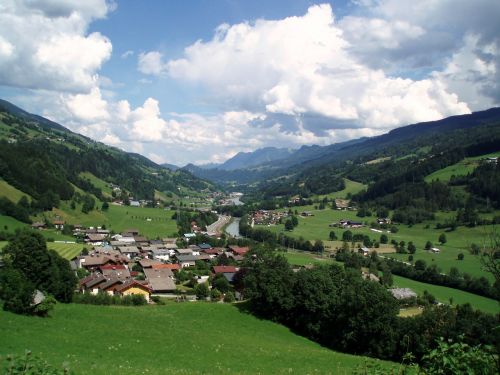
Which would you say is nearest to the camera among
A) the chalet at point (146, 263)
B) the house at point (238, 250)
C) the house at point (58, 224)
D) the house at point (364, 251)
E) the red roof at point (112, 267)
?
the red roof at point (112, 267)

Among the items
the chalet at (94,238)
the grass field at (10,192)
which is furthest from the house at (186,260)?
the grass field at (10,192)

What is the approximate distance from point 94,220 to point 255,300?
351 ft

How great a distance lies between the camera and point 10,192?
11850 centimetres

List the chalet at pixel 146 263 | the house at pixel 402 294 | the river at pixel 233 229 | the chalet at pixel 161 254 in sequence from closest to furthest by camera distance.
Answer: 1. the house at pixel 402 294
2. the chalet at pixel 146 263
3. the chalet at pixel 161 254
4. the river at pixel 233 229

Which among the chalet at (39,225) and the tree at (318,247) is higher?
the chalet at (39,225)

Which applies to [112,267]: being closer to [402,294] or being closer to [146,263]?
[146,263]

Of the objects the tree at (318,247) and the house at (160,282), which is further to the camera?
the tree at (318,247)

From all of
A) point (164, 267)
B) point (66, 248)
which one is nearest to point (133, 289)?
point (164, 267)

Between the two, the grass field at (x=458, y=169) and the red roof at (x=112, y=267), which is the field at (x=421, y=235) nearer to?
the grass field at (x=458, y=169)

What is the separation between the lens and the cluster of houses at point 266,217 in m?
167

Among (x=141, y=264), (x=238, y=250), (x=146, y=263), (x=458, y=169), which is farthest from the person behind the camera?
(x=458, y=169)

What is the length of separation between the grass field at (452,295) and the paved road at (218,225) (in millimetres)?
73946

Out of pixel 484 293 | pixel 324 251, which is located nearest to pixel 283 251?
pixel 324 251

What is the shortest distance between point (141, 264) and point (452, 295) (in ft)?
184
